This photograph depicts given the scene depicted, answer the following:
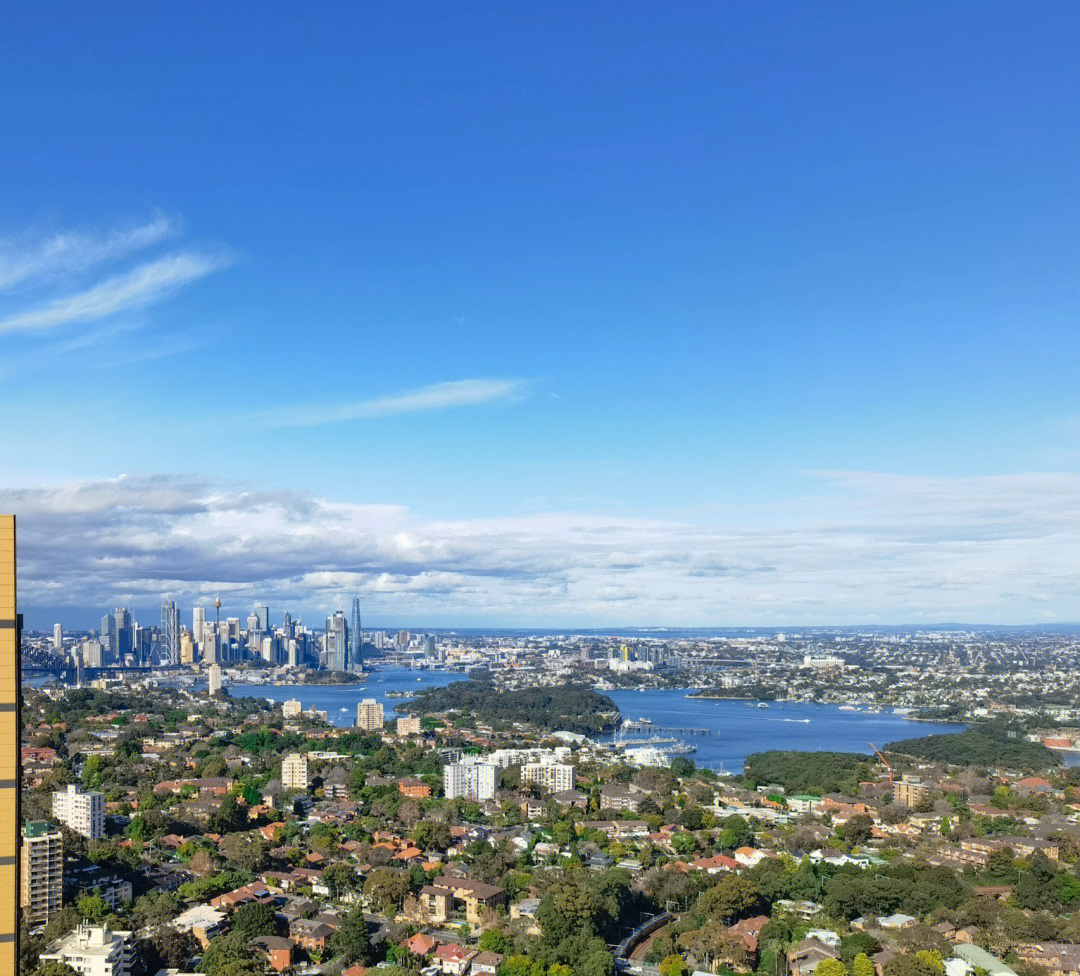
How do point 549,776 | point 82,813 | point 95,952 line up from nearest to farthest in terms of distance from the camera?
point 95,952 → point 82,813 → point 549,776

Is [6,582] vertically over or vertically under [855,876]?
over

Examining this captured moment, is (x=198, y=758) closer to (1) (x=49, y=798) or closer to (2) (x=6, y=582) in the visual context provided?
(1) (x=49, y=798)

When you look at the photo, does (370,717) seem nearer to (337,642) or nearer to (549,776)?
(549,776)

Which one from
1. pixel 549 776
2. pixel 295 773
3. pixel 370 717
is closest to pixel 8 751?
pixel 295 773

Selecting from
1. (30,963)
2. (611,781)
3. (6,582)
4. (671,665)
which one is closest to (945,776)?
(611,781)

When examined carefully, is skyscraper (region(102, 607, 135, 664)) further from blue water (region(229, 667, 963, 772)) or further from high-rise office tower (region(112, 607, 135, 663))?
blue water (region(229, 667, 963, 772))

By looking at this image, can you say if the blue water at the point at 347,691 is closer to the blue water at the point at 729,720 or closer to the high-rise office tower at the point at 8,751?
the blue water at the point at 729,720

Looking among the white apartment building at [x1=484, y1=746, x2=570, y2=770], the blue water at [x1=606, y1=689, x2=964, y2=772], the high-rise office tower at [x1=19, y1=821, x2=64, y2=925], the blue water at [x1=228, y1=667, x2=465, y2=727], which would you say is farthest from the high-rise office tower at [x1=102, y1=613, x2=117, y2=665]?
the high-rise office tower at [x1=19, y1=821, x2=64, y2=925]
